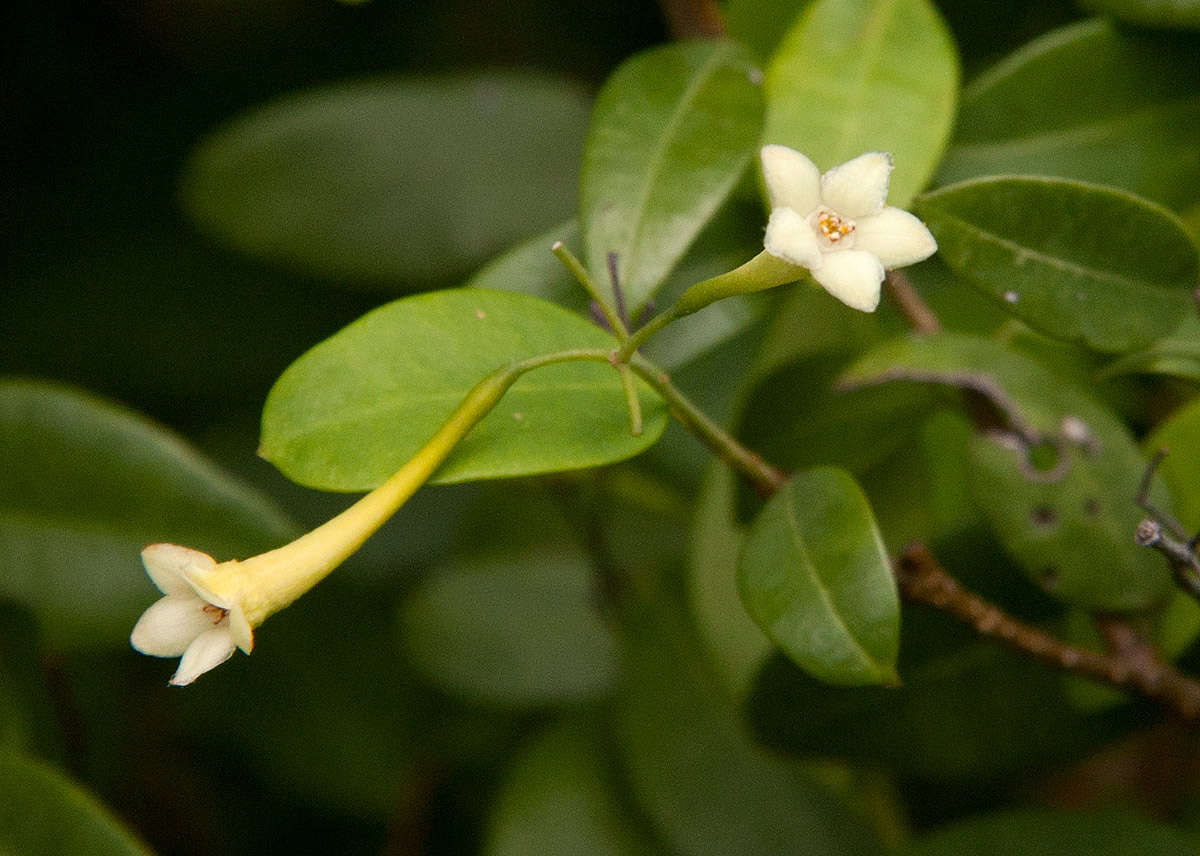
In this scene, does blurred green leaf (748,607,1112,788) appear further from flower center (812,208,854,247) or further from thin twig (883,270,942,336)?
flower center (812,208,854,247)

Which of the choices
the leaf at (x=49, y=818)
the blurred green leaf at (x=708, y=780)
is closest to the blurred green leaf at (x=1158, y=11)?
the blurred green leaf at (x=708, y=780)

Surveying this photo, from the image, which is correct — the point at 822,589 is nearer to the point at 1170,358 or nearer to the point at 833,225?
the point at 833,225

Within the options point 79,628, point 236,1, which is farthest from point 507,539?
point 236,1

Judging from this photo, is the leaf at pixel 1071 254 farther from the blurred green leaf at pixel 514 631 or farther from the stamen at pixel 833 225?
the blurred green leaf at pixel 514 631

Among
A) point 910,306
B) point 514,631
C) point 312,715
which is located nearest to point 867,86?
point 910,306

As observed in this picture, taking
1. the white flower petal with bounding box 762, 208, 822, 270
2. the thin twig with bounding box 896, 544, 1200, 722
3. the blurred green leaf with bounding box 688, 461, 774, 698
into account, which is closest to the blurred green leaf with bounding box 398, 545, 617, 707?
the blurred green leaf with bounding box 688, 461, 774, 698

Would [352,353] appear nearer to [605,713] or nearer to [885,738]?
[885,738]
